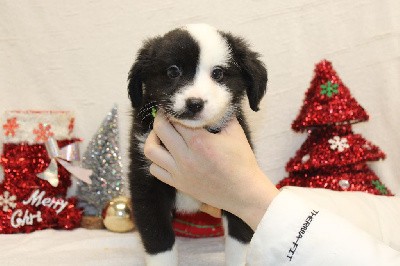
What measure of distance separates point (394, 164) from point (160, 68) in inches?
68.6

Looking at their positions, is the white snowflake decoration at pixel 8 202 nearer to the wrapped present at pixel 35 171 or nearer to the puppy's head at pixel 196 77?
the wrapped present at pixel 35 171

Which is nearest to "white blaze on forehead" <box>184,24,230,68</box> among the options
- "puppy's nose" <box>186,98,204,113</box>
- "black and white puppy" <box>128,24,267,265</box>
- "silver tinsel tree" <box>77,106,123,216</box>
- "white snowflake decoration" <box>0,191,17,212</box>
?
"black and white puppy" <box>128,24,267,265</box>

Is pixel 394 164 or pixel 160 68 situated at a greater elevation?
pixel 160 68

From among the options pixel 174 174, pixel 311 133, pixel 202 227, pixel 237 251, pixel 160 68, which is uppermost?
pixel 160 68

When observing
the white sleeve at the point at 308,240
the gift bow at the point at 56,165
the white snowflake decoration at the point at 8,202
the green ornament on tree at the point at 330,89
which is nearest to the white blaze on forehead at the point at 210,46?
the white sleeve at the point at 308,240

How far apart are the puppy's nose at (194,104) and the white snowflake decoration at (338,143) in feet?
3.90

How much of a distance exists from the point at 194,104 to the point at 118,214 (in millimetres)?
1131

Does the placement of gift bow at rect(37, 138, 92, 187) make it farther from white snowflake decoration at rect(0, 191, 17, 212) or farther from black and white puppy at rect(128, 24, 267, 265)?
black and white puppy at rect(128, 24, 267, 265)

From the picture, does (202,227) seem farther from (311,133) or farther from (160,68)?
(160,68)

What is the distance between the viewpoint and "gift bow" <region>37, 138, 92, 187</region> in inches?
100.0

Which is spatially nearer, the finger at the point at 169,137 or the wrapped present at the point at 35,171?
the finger at the point at 169,137

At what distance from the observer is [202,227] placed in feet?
8.13

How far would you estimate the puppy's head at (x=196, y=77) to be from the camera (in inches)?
62.9

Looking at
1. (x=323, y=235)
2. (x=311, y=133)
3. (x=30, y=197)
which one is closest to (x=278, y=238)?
(x=323, y=235)
